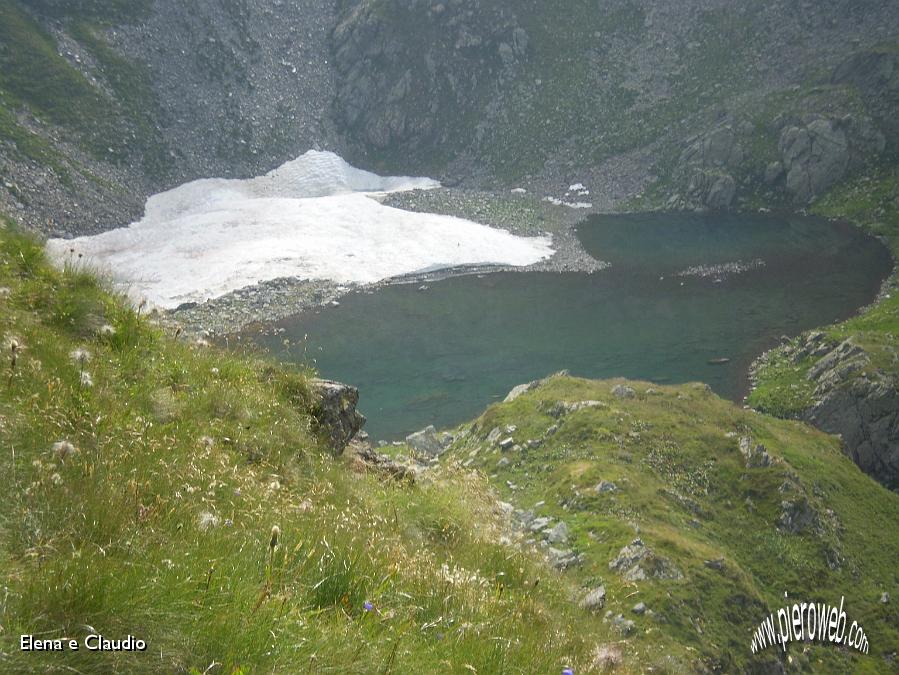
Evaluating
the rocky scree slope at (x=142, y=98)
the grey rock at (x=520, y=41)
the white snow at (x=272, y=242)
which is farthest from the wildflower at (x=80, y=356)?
the grey rock at (x=520, y=41)

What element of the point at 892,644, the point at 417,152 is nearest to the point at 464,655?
the point at 892,644

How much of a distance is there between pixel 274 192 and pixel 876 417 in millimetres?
66395

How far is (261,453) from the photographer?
27.3 feet

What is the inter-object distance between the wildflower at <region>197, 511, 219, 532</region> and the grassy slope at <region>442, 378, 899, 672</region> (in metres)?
7.86

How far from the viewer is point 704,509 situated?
20.0 metres

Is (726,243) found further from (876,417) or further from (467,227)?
(876,417)

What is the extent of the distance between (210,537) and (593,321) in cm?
4479

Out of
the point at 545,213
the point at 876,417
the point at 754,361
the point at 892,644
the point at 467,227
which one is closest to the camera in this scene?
the point at 892,644

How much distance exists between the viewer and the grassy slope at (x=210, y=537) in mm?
3873

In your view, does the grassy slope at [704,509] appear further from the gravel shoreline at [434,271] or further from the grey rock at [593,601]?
the gravel shoreline at [434,271]

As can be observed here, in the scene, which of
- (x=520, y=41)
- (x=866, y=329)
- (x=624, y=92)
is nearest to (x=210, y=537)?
(x=866, y=329)

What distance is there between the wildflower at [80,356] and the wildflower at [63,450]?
1.87 m

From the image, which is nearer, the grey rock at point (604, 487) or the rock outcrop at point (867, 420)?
the grey rock at point (604, 487)

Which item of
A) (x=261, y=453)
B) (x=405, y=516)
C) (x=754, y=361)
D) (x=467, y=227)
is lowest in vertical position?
(x=405, y=516)
